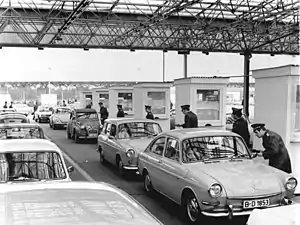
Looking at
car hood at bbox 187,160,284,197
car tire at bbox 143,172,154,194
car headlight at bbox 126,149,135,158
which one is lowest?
car tire at bbox 143,172,154,194

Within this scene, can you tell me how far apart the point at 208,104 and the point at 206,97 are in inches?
12.6

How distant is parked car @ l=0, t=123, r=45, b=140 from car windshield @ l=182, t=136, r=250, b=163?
4565mm

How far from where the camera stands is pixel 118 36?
25.9 metres

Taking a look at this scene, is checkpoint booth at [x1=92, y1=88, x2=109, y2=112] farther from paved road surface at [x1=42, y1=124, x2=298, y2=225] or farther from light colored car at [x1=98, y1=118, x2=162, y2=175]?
light colored car at [x1=98, y1=118, x2=162, y2=175]

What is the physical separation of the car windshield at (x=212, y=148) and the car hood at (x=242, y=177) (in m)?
0.29

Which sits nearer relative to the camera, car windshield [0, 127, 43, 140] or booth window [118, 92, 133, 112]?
car windshield [0, 127, 43, 140]

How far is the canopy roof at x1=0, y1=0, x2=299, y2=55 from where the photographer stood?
18.8 m

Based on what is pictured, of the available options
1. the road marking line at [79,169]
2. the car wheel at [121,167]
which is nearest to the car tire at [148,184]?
the car wheel at [121,167]

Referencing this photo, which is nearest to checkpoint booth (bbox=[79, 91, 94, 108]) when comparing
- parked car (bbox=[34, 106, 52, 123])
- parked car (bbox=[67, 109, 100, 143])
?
parked car (bbox=[34, 106, 52, 123])

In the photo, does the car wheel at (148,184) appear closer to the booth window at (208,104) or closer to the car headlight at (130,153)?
the car headlight at (130,153)

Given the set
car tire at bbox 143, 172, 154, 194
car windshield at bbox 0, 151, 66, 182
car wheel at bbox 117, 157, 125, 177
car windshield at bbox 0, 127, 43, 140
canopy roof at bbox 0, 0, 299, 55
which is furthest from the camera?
canopy roof at bbox 0, 0, 299, 55

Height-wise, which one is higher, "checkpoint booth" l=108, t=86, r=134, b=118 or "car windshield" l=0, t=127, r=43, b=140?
"checkpoint booth" l=108, t=86, r=134, b=118

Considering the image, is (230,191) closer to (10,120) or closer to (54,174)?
(54,174)

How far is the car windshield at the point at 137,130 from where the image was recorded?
10242mm
